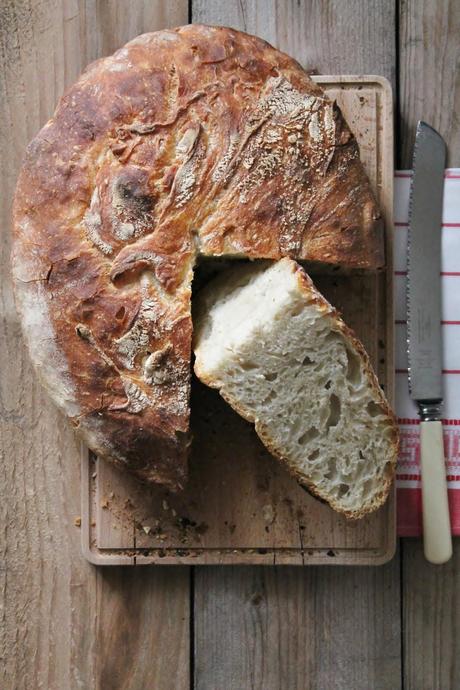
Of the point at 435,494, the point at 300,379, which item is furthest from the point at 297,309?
the point at 435,494

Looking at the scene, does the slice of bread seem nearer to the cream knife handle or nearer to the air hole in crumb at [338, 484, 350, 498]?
the air hole in crumb at [338, 484, 350, 498]

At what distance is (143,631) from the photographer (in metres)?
2.16

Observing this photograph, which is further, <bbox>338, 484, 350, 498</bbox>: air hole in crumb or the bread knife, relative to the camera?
the bread knife

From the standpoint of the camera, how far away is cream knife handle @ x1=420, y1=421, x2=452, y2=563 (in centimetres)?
203

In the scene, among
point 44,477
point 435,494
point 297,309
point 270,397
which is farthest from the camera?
point 44,477

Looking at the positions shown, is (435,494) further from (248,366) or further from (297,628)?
(248,366)

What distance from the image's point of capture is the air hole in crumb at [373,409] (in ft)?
5.94

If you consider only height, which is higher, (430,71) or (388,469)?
(430,71)

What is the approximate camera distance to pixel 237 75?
1.77 meters

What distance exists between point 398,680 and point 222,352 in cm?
114

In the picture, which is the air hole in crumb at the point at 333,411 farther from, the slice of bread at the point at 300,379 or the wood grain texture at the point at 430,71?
the wood grain texture at the point at 430,71

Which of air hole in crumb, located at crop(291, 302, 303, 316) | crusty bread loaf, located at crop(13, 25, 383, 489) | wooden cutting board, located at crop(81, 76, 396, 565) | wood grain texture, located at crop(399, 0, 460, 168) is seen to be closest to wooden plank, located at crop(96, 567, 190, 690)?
wooden cutting board, located at crop(81, 76, 396, 565)

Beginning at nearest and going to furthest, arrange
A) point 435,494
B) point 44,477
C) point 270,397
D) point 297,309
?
point 297,309
point 270,397
point 435,494
point 44,477

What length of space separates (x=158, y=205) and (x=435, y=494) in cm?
106
